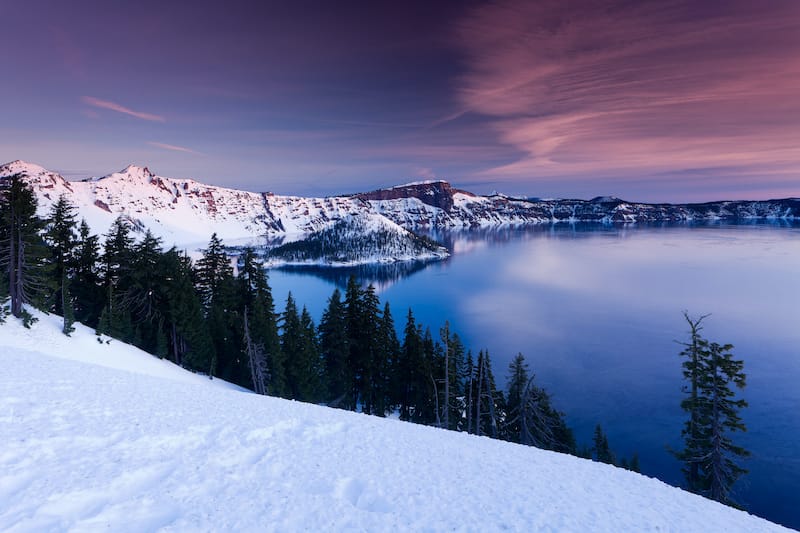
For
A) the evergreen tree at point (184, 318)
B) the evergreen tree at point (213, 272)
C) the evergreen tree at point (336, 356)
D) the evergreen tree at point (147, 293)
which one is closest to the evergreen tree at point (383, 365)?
the evergreen tree at point (336, 356)

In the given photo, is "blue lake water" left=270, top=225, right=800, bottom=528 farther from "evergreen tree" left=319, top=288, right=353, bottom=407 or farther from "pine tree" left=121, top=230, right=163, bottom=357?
"pine tree" left=121, top=230, right=163, bottom=357

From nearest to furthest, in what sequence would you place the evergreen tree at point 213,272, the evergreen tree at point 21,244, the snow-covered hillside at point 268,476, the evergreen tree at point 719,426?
the snow-covered hillside at point 268,476, the evergreen tree at point 719,426, the evergreen tree at point 21,244, the evergreen tree at point 213,272

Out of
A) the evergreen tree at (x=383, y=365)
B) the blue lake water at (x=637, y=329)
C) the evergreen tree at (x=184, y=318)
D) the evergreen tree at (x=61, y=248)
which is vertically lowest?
the blue lake water at (x=637, y=329)

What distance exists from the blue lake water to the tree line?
5037 millimetres

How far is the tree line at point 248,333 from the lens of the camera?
94.4 ft

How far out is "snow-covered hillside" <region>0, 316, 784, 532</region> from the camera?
746cm

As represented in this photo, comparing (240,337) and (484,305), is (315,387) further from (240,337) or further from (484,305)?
(484,305)

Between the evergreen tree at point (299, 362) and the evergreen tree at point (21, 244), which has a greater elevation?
the evergreen tree at point (21, 244)

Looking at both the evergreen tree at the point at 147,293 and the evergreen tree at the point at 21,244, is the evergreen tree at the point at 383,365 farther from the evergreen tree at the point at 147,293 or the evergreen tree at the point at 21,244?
the evergreen tree at the point at 21,244

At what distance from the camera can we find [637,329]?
244 feet

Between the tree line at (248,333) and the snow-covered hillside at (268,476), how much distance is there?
1649cm

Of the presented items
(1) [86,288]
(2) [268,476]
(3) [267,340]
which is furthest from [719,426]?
(1) [86,288]

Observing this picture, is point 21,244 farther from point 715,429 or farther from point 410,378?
point 715,429

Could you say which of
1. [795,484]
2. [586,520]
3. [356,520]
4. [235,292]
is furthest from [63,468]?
[795,484]
